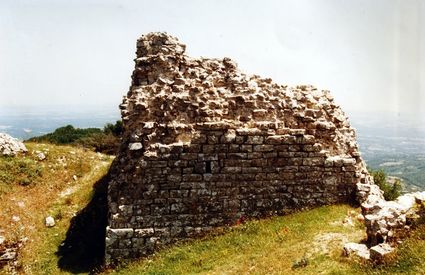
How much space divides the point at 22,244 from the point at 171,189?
5.96m

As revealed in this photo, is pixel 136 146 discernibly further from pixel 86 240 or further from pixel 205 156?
pixel 86 240

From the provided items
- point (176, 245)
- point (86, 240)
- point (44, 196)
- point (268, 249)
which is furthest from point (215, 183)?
point (44, 196)

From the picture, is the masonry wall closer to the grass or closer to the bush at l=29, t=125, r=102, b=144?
the grass

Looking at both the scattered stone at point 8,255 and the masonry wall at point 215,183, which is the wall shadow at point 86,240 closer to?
the scattered stone at point 8,255

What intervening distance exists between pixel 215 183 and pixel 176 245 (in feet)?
7.29

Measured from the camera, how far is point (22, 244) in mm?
14234

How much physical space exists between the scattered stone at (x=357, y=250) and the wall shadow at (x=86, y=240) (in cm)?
746

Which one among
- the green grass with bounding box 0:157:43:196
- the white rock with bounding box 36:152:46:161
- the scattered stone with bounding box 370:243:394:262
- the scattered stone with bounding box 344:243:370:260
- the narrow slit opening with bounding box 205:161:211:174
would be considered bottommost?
the scattered stone with bounding box 344:243:370:260

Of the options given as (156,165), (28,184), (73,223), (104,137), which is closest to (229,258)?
(156,165)

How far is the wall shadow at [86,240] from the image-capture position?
13.3m

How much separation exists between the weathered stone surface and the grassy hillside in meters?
0.64

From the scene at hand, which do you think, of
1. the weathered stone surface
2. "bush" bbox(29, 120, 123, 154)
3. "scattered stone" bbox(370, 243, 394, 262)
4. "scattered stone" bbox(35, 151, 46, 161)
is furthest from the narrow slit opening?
"bush" bbox(29, 120, 123, 154)

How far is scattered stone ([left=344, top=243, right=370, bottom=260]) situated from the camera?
936 centimetres

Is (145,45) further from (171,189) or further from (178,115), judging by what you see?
(171,189)
